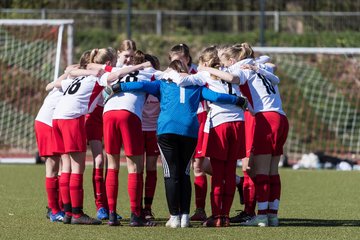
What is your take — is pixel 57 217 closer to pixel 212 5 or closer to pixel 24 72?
pixel 24 72

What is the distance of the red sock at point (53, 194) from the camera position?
10609mm

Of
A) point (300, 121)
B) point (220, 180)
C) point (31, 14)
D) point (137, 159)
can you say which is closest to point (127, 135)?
point (137, 159)

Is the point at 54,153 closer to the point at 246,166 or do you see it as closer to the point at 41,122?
the point at 41,122

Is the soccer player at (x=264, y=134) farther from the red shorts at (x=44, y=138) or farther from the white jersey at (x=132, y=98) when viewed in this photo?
the red shorts at (x=44, y=138)

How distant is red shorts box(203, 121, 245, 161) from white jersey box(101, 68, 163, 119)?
73cm

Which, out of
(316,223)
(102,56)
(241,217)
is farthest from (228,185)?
(102,56)

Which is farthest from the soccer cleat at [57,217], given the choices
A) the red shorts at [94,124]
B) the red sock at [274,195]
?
the red sock at [274,195]

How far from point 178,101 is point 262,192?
1.28m

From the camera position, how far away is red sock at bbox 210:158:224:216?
32.9 ft

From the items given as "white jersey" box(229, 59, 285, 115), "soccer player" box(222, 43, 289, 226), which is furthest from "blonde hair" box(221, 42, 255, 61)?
"white jersey" box(229, 59, 285, 115)

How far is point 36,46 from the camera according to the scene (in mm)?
21484

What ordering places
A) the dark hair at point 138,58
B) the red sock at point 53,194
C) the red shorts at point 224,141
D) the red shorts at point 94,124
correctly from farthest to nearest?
the red shorts at point 94,124, the red sock at point 53,194, the dark hair at point 138,58, the red shorts at point 224,141

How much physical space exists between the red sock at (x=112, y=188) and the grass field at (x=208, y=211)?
0.23 m

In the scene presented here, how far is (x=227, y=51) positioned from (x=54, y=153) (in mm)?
2098
